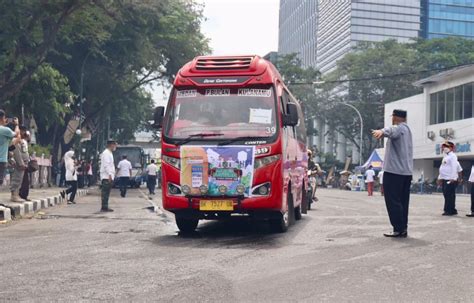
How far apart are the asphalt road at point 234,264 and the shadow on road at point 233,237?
0.02 metres

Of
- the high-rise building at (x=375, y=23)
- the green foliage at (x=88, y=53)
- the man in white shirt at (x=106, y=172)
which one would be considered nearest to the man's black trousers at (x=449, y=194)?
the man in white shirt at (x=106, y=172)

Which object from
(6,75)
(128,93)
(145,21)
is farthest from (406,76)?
(6,75)

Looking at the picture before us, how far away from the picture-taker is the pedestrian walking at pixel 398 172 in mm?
10078

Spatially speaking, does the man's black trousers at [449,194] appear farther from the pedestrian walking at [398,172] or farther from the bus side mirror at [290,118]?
the bus side mirror at [290,118]

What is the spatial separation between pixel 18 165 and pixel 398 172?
28.8 ft

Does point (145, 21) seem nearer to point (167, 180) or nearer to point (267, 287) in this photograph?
point (167, 180)

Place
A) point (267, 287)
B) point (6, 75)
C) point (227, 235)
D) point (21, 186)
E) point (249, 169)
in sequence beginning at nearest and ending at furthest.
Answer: point (267, 287) < point (249, 169) < point (227, 235) < point (21, 186) < point (6, 75)

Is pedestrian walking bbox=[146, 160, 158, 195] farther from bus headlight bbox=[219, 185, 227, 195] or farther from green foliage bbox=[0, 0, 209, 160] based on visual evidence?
bus headlight bbox=[219, 185, 227, 195]

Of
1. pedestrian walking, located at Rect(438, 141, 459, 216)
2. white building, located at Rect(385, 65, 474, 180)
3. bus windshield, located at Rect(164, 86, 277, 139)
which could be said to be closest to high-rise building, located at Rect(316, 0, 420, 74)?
white building, located at Rect(385, 65, 474, 180)

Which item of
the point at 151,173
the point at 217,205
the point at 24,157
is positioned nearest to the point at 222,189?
the point at 217,205

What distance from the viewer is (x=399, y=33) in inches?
3691

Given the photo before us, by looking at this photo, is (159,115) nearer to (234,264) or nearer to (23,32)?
(234,264)

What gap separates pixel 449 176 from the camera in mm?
16203

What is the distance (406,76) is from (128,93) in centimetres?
A: 3049
